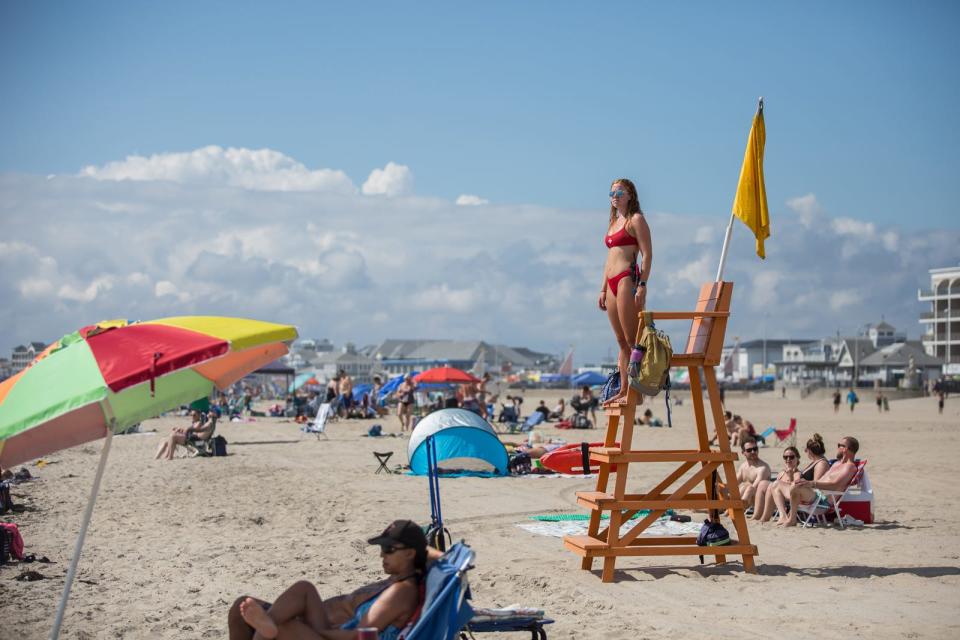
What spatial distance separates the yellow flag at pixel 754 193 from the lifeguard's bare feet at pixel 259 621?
5040 millimetres

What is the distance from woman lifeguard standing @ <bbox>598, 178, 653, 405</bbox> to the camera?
7352 mm

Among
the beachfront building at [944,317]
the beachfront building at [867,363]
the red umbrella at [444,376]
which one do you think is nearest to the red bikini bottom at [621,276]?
the red umbrella at [444,376]

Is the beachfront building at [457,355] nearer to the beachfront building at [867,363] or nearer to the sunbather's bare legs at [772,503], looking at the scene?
the beachfront building at [867,363]

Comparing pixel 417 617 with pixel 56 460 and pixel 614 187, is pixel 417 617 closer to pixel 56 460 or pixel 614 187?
pixel 614 187

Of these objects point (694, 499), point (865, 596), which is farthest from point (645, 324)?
point (865, 596)

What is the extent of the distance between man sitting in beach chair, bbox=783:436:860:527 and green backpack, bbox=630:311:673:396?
3558 millimetres

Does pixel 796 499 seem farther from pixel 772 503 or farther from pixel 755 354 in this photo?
pixel 755 354

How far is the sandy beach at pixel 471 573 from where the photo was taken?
6.29 m

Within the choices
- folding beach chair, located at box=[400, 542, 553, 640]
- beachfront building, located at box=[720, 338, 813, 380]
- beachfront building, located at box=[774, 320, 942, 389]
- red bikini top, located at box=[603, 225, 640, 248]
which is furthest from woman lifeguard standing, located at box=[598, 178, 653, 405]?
beachfront building, located at box=[720, 338, 813, 380]

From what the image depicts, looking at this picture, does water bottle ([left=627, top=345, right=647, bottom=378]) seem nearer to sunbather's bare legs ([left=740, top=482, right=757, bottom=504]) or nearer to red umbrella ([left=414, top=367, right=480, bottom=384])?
sunbather's bare legs ([left=740, top=482, right=757, bottom=504])

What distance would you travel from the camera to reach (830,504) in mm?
10102

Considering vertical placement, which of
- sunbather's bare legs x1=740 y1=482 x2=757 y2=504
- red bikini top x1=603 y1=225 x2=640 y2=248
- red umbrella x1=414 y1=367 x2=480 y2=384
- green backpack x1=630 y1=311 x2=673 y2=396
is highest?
red bikini top x1=603 y1=225 x2=640 y2=248

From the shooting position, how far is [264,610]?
486 cm

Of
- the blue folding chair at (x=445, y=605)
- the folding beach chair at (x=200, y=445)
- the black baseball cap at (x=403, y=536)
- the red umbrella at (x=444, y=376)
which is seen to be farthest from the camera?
the red umbrella at (x=444, y=376)
